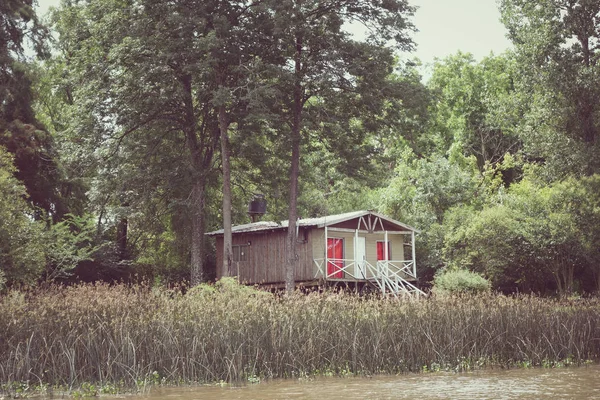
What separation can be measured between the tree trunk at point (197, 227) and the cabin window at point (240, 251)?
3.87m

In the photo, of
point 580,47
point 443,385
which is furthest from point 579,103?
point 443,385

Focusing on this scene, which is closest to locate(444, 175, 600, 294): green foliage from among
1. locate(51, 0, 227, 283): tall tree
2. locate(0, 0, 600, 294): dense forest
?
locate(0, 0, 600, 294): dense forest

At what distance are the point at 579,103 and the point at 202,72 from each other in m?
15.4

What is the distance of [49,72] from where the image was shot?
34594 millimetres

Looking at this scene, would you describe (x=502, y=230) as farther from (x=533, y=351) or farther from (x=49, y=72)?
(x=49, y=72)

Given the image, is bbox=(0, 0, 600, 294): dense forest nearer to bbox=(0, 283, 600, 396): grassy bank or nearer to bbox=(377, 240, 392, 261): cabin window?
bbox=(377, 240, 392, 261): cabin window

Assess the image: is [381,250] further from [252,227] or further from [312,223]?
[252,227]

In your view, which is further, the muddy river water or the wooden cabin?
the wooden cabin

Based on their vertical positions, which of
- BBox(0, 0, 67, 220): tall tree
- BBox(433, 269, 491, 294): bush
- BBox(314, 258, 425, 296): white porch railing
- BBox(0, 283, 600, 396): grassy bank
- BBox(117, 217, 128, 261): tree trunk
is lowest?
BBox(0, 283, 600, 396): grassy bank

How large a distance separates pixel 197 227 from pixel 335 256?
6.38 metres

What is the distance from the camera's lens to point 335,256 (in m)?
31.0

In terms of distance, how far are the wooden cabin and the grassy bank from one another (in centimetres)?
1457

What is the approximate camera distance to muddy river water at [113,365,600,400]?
953 centimetres

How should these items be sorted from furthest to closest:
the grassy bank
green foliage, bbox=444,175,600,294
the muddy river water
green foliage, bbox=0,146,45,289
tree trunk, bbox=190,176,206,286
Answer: green foliage, bbox=444,175,600,294, tree trunk, bbox=190,176,206,286, green foliage, bbox=0,146,45,289, the grassy bank, the muddy river water
